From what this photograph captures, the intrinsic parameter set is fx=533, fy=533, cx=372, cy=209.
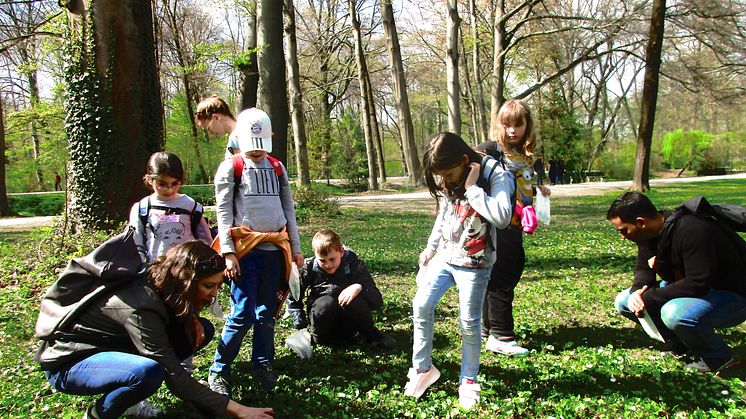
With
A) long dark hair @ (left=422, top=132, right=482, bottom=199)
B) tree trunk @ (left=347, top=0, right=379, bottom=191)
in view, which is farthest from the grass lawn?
tree trunk @ (left=347, top=0, right=379, bottom=191)

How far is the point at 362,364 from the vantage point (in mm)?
3875

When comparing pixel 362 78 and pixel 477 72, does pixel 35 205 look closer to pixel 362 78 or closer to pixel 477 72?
pixel 362 78

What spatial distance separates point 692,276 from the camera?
10.8ft

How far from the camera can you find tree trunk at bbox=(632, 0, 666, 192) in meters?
17.4

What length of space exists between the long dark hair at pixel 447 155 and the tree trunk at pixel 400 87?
727 inches

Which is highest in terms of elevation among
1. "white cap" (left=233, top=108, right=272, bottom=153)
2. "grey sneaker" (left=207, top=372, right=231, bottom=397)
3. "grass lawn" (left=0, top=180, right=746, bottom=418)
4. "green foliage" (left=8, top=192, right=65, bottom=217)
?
"white cap" (left=233, top=108, right=272, bottom=153)

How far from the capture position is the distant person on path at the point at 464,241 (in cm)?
306

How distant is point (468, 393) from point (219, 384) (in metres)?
1.52

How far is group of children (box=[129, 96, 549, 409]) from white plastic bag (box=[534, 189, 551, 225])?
1.23 feet

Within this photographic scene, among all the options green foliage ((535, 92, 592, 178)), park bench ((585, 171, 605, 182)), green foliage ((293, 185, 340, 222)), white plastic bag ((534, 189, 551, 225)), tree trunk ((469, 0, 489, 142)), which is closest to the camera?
white plastic bag ((534, 189, 551, 225))

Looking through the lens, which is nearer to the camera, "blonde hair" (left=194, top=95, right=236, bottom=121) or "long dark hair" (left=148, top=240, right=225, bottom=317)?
"long dark hair" (left=148, top=240, right=225, bottom=317)

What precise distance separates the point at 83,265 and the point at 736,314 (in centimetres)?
379

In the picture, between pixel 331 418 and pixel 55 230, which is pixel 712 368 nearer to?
pixel 331 418

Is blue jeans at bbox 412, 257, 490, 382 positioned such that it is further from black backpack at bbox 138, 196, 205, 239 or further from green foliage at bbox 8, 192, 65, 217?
green foliage at bbox 8, 192, 65, 217
